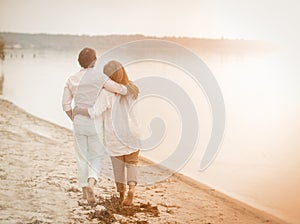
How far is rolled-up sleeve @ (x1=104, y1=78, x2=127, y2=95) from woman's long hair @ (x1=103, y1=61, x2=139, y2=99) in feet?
0.06

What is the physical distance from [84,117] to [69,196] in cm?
42

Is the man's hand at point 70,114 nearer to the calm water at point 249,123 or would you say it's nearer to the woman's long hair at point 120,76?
the calm water at point 249,123

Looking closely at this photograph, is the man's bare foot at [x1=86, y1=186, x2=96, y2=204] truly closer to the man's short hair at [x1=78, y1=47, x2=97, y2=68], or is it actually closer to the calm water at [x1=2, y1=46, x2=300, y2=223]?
the calm water at [x1=2, y1=46, x2=300, y2=223]

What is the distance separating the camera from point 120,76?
3.07 m

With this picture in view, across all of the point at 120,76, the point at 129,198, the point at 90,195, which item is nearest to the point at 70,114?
the point at 120,76

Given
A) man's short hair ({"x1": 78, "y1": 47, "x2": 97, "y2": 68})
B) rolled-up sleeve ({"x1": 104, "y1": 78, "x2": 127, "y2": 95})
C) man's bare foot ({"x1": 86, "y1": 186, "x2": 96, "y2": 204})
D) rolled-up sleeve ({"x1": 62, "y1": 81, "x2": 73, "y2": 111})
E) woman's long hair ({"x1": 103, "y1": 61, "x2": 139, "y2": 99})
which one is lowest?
man's bare foot ({"x1": 86, "y1": 186, "x2": 96, "y2": 204})

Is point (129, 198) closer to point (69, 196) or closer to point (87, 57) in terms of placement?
point (69, 196)

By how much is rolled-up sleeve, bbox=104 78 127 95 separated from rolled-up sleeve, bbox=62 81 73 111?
0.68 ft

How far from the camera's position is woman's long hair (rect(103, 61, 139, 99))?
3070 millimetres

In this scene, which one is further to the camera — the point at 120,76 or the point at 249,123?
the point at 249,123

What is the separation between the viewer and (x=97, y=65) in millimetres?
3105

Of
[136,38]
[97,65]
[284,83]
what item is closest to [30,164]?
[97,65]

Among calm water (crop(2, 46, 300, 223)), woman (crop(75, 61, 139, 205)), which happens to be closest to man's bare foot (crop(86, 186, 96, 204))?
woman (crop(75, 61, 139, 205))

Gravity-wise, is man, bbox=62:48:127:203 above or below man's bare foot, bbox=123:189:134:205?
above
